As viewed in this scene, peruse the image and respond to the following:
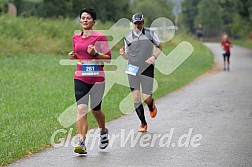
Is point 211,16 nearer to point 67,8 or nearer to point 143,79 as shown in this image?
point 67,8

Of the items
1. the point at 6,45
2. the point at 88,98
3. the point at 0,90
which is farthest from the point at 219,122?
the point at 6,45

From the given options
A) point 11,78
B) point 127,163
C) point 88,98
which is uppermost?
point 88,98

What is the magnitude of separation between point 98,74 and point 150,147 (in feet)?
5.14

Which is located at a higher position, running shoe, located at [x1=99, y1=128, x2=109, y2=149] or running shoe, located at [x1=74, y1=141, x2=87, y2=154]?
running shoe, located at [x1=74, y1=141, x2=87, y2=154]

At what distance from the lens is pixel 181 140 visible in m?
10.8

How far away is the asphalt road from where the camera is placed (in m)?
8.98

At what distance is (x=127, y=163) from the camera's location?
28.9ft

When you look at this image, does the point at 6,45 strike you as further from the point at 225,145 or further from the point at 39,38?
the point at 225,145

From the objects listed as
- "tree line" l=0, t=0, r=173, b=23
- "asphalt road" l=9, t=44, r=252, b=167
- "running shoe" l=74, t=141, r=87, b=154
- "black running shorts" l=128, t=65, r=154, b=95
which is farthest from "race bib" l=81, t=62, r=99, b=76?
"tree line" l=0, t=0, r=173, b=23

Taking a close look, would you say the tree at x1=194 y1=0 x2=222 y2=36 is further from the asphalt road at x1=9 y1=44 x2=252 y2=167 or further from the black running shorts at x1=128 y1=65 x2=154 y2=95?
the black running shorts at x1=128 y1=65 x2=154 y2=95

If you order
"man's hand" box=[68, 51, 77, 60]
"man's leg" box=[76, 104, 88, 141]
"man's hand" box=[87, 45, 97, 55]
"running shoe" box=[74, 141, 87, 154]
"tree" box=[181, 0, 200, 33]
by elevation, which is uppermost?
"man's hand" box=[87, 45, 97, 55]

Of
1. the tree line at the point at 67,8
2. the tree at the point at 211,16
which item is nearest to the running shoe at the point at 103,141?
the tree line at the point at 67,8

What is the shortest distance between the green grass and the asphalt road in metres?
0.78

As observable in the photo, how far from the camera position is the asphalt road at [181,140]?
8984mm
